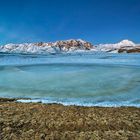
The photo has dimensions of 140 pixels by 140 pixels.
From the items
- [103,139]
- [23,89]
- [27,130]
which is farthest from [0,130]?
[23,89]

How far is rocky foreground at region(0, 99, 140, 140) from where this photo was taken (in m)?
5.59

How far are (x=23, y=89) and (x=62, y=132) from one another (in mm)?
9204

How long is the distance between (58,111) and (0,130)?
6.41 feet

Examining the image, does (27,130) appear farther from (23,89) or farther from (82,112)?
(23,89)

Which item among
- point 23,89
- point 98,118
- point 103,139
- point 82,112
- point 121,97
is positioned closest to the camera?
point 103,139

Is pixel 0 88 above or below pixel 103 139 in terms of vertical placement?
below

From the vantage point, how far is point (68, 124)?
621 cm

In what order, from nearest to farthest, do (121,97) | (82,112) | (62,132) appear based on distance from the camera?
(62,132) < (82,112) < (121,97)

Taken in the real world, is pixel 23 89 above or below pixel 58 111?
below

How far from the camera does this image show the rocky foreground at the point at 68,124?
559 cm

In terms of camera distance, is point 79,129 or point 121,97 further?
point 121,97

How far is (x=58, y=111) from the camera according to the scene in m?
7.38

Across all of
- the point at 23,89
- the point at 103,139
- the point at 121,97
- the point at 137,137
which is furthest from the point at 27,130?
the point at 23,89

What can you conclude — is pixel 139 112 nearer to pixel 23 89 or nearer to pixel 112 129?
pixel 112 129
